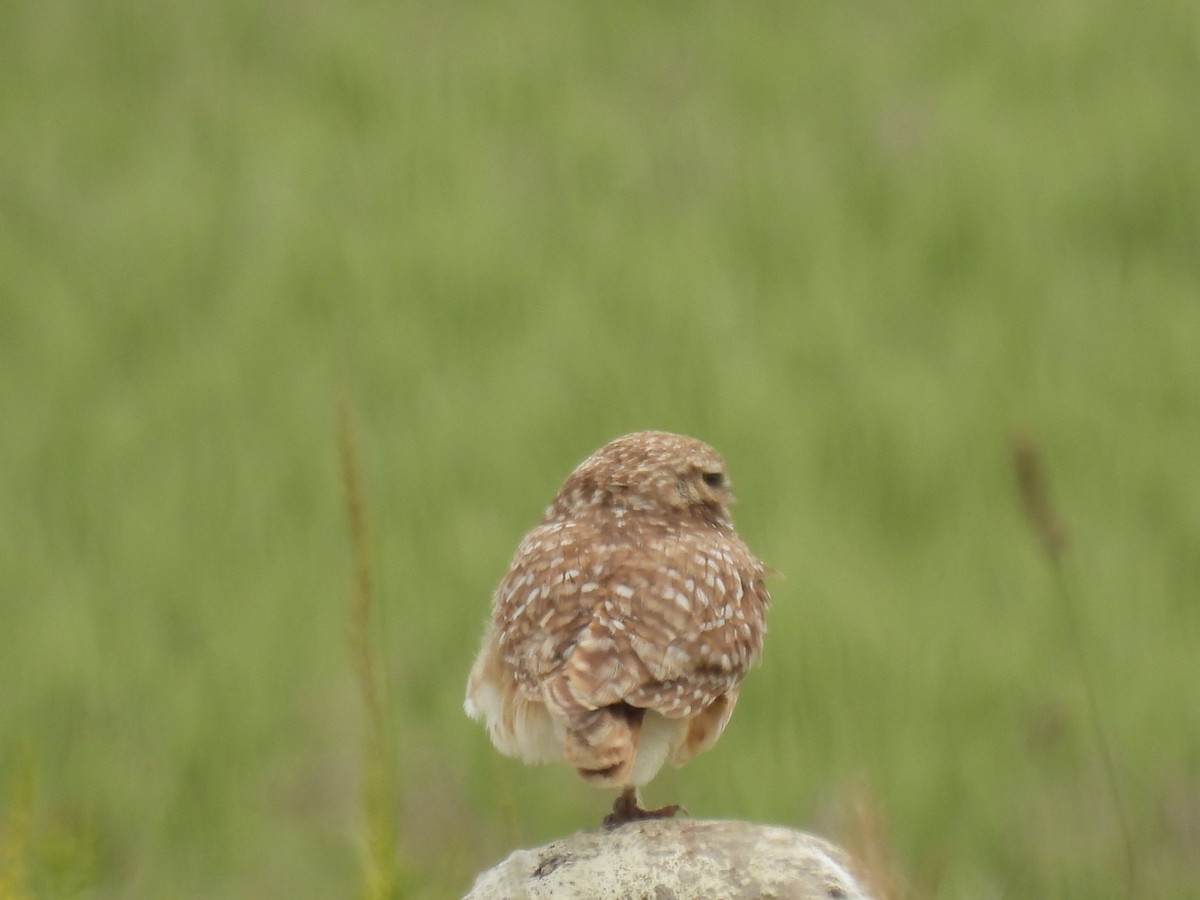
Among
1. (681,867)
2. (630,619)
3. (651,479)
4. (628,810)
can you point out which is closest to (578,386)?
(651,479)

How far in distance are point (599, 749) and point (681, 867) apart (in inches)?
13.1

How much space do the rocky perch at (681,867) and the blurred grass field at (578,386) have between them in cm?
186

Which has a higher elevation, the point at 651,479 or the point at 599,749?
the point at 651,479

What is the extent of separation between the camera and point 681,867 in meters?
3.29

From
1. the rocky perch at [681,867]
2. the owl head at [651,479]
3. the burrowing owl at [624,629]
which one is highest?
the owl head at [651,479]

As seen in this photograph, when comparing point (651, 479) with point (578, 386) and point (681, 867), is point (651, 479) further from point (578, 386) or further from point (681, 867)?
point (578, 386)

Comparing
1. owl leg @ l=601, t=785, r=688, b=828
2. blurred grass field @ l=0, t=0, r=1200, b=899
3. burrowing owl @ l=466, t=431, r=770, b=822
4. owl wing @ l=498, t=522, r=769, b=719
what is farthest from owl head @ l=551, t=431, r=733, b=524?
blurred grass field @ l=0, t=0, r=1200, b=899

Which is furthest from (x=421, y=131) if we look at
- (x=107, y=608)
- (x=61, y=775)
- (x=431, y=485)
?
(x=61, y=775)

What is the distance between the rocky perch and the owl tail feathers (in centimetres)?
23

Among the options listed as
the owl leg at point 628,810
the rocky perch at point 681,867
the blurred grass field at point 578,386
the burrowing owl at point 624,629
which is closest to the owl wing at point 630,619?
the burrowing owl at point 624,629

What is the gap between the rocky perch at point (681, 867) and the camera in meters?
3.26

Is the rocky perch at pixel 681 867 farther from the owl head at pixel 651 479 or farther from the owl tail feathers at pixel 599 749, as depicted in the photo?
the owl head at pixel 651 479

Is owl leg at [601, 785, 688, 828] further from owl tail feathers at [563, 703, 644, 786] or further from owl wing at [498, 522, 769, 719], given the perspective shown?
owl tail feathers at [563, 703, 644, 786]

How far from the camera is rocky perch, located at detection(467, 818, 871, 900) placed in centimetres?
326
